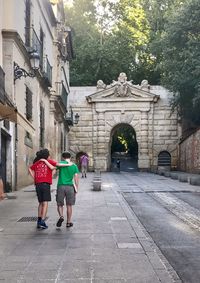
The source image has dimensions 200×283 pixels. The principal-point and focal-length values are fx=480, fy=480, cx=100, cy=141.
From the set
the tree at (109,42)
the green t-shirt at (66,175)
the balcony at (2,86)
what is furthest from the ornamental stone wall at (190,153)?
the green t-shirt at (66,175)

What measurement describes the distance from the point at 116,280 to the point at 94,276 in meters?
0.29

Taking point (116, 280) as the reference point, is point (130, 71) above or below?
above

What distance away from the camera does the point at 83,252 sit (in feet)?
21.6

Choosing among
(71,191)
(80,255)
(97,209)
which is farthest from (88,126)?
(80,255)

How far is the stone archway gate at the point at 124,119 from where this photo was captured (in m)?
41.5

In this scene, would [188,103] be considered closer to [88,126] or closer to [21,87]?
[88,126]

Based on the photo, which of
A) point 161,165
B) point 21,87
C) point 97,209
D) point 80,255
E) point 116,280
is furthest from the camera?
point 161,165

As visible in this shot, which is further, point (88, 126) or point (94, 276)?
point (88, 126)

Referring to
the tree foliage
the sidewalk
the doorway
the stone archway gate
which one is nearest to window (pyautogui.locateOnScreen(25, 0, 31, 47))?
the doorway

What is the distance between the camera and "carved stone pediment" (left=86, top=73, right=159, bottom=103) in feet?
136

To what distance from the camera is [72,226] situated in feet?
29.6

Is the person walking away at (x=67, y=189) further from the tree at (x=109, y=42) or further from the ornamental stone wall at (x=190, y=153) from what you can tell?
the tree at (x=109, y=42)

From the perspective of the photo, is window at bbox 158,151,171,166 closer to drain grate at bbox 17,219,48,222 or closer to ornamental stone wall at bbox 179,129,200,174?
ornamental stone wall at bbox 179,129,200,174

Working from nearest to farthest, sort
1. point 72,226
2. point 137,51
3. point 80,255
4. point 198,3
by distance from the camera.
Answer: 1. point 80,255
2. point 72,226
3. point 198,3
4. point 137,51
